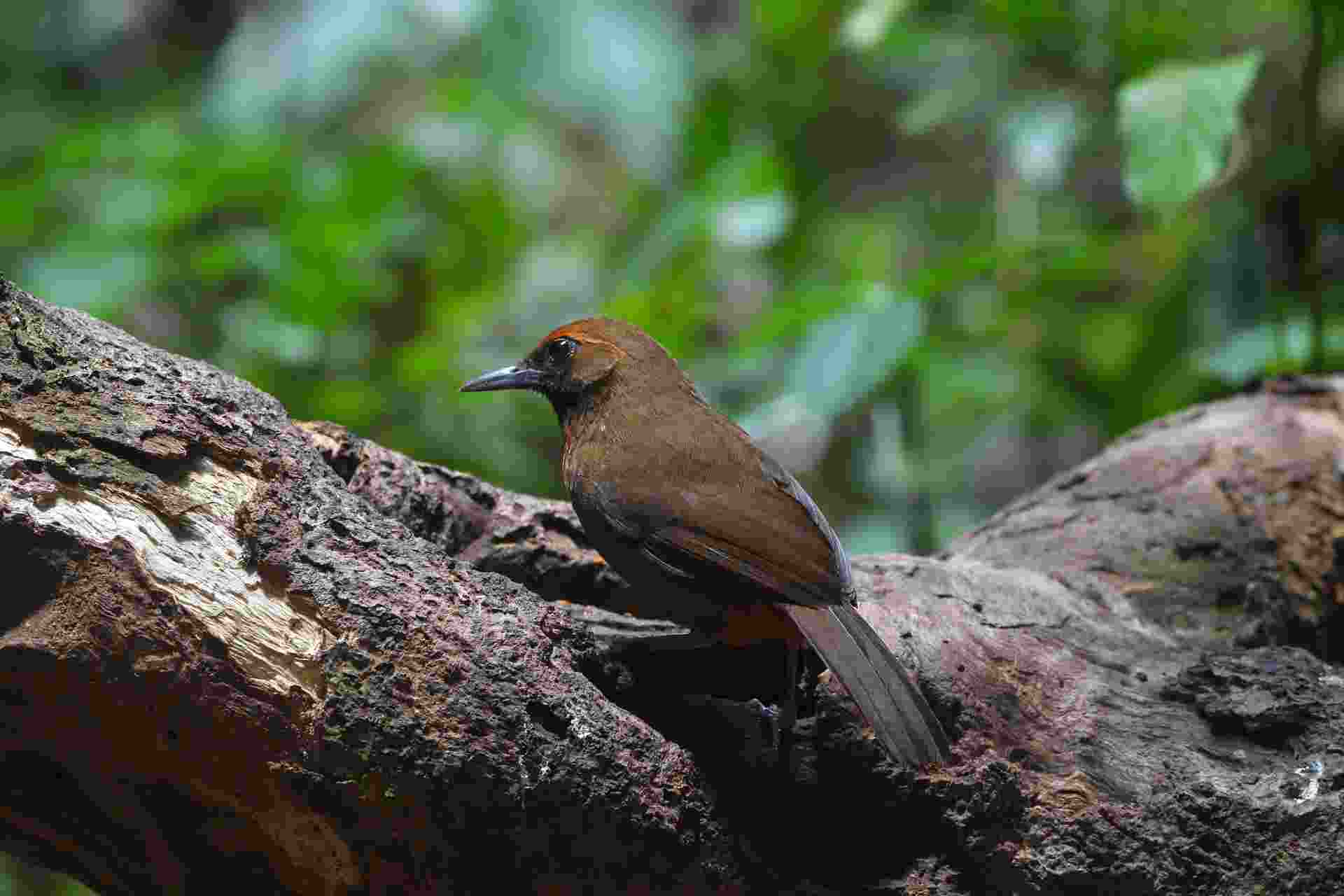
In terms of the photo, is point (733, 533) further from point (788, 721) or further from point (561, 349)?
point (561, 349)

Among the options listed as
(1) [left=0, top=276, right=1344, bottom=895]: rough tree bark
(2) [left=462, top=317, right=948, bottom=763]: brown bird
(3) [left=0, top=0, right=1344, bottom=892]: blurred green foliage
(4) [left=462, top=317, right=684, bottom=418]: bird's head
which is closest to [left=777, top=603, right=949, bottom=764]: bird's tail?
(2) [left=462, top=317, right=948, bottom=763]: brown bird

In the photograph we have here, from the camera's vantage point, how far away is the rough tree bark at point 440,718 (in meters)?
1.79

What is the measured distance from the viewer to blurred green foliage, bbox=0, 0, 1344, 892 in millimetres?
4234

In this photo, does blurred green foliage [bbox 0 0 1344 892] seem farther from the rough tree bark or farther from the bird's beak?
the rough tree bark

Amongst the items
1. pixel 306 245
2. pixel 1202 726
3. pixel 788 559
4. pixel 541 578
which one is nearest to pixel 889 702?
pixel 788 559

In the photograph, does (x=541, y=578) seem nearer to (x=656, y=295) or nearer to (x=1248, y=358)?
(x=656, y=295)

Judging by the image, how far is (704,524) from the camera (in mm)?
2422

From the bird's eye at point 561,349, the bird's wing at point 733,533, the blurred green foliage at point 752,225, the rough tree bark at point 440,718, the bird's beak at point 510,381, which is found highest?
the blurred green foliage at point 752,225

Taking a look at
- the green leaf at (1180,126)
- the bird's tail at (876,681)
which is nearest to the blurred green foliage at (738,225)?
the green leaf at (1180,126)

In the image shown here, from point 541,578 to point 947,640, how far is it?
919 millimetres

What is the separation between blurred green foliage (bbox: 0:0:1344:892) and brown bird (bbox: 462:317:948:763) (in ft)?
Result: 3.19

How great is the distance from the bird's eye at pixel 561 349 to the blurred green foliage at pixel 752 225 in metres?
0.98

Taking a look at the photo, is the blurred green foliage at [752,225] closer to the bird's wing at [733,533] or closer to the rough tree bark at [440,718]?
the bird's wing at [733,533]

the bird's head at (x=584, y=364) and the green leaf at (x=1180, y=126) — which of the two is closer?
the bird's head at (x=584, y=364)
